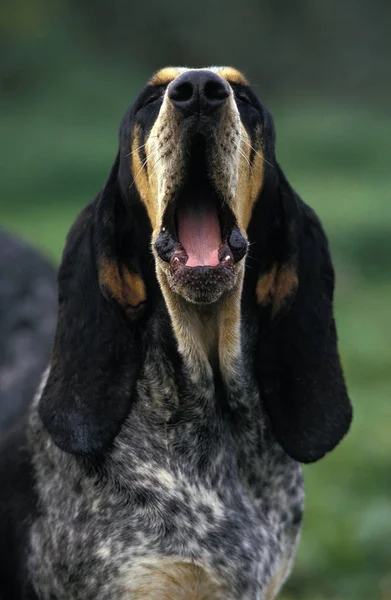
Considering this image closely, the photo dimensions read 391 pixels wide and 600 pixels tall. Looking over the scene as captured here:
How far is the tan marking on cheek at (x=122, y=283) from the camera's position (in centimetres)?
471

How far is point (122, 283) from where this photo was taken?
A: 478 centimetres

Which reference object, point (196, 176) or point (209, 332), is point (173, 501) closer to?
point (209, 332)

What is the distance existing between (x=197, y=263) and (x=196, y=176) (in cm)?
30

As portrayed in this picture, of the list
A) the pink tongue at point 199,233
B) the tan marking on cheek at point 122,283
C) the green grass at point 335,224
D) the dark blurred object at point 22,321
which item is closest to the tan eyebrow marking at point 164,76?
the pink tongue at point 199,233

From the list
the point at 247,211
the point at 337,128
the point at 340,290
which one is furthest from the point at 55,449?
the point at 337,128

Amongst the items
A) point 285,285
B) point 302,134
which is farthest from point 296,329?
point 302,134

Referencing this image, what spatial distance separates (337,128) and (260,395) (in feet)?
56.2

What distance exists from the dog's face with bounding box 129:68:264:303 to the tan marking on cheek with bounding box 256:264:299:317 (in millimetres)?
231

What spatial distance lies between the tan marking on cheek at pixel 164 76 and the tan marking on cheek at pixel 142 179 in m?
0.17

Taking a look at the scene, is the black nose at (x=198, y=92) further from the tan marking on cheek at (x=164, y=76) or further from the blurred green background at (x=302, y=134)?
the blurred green background at (x=302, y=134)

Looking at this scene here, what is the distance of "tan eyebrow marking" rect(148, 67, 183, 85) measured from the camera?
4.66 m

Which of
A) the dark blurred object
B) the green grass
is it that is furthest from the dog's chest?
the green grass

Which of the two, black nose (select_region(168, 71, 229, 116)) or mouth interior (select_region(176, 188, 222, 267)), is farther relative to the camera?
mouth interior (select_region(176, 188, 222, 267))

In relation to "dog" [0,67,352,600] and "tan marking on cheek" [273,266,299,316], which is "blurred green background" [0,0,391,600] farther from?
"tan marking on cheek" [273,266,299,316]
